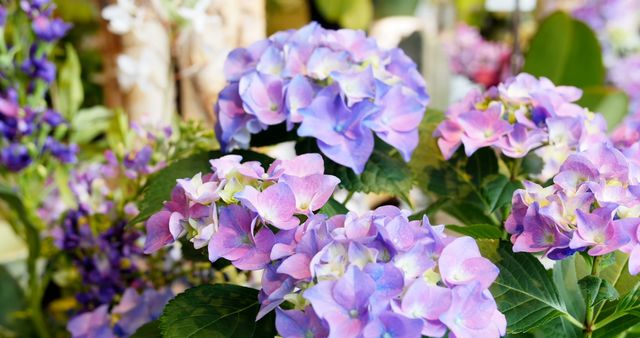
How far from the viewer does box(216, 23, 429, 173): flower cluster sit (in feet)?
1.41

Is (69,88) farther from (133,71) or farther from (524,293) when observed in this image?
(524,293)

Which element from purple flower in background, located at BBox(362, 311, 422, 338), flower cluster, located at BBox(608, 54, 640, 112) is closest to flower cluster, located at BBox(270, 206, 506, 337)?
purple flower in background, located at BBox(362, 311, 422, 338)

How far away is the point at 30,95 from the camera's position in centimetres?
77

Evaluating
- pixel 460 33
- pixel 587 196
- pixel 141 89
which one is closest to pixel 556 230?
pixel 587 196

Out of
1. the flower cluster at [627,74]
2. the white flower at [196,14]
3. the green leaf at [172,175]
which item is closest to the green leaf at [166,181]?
the green leaf at [172,175]

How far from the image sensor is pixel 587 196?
36 centimetres

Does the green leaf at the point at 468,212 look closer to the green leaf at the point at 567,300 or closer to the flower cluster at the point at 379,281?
the green leaf at the point at 567,300

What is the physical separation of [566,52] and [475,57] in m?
1.20

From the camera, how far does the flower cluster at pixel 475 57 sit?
196cm

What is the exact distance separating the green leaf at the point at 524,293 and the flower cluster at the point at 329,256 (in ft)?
0.17

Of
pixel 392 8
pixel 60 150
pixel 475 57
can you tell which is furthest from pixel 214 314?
pixel 475 57

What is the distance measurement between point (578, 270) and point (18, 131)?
0.54m

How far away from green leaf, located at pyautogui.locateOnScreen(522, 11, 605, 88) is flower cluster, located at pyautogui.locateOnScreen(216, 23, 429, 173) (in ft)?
1.53

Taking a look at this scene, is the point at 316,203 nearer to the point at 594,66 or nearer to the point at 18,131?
the point at 18,131
